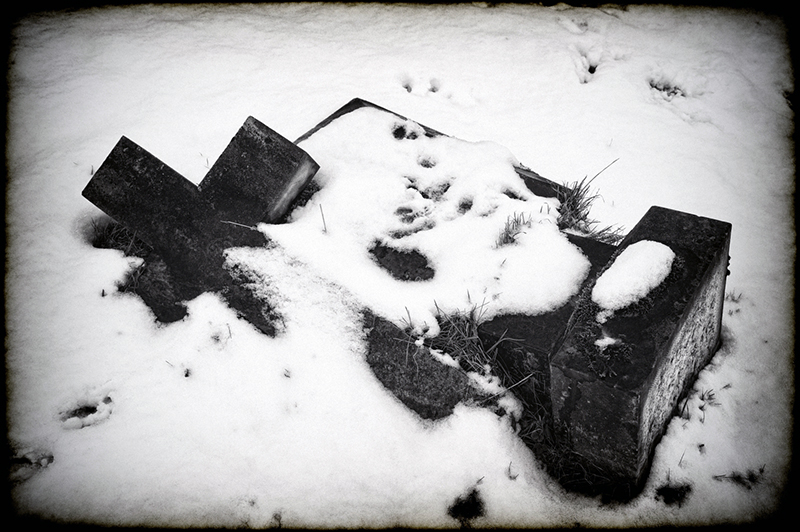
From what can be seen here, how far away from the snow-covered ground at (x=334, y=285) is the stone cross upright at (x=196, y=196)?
0.18m

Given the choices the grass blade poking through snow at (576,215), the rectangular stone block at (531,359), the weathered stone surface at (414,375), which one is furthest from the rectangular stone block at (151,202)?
the grass blade poking through snow at (576,215)

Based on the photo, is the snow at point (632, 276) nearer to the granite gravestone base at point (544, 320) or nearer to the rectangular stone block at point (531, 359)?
the granite gravestone base at point (544, 320)

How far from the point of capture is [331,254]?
77.6 inches

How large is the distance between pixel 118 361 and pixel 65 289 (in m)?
0.50

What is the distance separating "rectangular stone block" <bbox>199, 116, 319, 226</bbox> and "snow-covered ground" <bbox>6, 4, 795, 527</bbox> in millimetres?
167

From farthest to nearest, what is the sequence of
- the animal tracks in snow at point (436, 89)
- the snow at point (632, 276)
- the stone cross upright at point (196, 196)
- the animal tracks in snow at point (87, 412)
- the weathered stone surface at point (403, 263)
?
the animal tracks in snow at point (436, 89) < the stone cross upright at point (196, 196) < the weathered stone surface at point (403, 263) < the animal tracks in snow at point (87, 412) < the snow at point (632, 276)

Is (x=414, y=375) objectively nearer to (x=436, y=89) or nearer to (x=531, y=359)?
(x=531, y=359)

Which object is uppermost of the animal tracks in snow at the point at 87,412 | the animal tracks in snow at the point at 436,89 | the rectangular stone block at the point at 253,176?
the rectangular stone block at the point at 253,176

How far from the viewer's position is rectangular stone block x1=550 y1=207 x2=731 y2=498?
1.40m

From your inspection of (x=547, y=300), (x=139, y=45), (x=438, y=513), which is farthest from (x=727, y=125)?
(x=139, y=45)

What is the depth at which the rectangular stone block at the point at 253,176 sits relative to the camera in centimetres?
209

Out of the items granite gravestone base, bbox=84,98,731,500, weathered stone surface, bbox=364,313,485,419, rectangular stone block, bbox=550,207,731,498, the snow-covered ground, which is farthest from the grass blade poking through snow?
weathered stone surface, bbox=364,313,485,419

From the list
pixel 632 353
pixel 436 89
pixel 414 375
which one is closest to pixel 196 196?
pixel 414 375

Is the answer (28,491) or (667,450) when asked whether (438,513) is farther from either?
(28,491)
